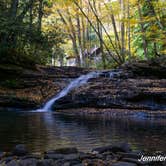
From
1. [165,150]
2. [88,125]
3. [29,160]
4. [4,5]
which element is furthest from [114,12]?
[29,160]

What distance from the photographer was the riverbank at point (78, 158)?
6.61 m

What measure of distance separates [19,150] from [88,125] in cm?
614

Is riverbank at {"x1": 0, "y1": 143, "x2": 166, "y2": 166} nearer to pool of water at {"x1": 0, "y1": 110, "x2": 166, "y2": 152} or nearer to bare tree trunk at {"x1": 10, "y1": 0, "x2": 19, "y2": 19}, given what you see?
pool of water at {"x1": 0, "y1": 110, "x2": 166, "y2": 152}

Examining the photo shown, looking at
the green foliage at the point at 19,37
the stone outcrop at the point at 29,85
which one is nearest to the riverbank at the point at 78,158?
the stone outcrop at the point at 29,85

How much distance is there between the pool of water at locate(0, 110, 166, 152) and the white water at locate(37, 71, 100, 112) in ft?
17.0

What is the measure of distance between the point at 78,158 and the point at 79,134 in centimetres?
428

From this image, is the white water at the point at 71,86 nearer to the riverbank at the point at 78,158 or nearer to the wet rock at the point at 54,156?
the riverbank at the point at 78,158

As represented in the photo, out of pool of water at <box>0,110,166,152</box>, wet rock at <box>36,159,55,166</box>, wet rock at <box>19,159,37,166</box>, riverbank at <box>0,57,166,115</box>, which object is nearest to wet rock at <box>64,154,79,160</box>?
wet rock at <box>36,159,55,166</box>

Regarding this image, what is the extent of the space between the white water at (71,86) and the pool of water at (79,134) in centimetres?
517

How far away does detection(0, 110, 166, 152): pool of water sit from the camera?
9523mm

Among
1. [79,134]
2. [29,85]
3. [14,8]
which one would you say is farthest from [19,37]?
[79,134]

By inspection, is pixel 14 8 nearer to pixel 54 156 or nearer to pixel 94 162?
pixel 54 156

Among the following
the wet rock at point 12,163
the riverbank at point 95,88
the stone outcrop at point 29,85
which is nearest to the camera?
the wet rock at point 12,163

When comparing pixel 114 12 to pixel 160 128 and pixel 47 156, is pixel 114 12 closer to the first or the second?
pixel 160 128
